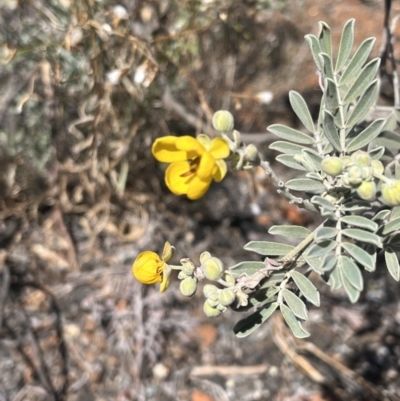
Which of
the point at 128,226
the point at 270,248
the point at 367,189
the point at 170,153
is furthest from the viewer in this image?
the point at 128,226

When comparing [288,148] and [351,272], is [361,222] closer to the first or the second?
[351,272]

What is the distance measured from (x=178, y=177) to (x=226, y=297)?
226 mm

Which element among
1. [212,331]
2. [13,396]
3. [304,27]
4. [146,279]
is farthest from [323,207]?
[304,27]

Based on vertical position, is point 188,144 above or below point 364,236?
above

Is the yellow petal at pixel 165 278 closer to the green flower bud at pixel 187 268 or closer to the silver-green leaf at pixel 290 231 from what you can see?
the green flower bud at pixel 187 268

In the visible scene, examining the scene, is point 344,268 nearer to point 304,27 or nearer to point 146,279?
point 146,279

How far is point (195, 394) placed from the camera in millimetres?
1784

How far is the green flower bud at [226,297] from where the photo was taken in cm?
84

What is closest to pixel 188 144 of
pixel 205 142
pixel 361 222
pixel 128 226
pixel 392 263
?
pixel 205 142

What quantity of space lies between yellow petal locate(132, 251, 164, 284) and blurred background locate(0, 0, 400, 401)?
76cm

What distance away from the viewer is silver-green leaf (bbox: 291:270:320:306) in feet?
2.97

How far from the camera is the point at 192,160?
35.7 inches

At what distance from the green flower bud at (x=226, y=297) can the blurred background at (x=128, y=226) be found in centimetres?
86

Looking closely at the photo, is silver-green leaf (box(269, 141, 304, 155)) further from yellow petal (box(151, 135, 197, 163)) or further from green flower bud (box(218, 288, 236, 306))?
green flower bud (box(218, 288, 236, 306))
